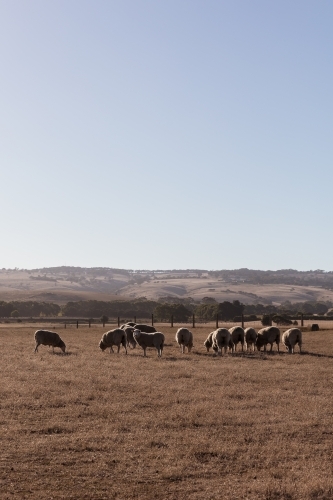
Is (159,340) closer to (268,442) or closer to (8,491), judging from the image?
(268,442)

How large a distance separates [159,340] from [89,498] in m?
20.5

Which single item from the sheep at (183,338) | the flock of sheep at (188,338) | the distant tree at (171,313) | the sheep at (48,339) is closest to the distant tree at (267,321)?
the distant tree at (171,313)

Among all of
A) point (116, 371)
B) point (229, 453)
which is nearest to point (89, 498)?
point (229, 453)

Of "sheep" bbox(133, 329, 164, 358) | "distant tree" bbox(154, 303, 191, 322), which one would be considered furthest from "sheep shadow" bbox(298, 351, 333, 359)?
"distant tree" bbox(154, 303, 191, 322)

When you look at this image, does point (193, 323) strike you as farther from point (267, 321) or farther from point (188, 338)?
point (188, 338)

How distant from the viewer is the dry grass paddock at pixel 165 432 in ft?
33.2

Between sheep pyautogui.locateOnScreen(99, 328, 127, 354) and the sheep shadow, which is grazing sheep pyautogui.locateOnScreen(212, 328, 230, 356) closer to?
the sheep shadow

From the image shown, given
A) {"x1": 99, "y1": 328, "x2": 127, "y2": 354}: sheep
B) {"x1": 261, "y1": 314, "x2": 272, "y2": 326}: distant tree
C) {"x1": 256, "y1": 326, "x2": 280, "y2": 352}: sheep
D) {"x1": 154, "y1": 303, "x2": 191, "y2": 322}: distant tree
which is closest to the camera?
{"x1": 99, "y1": 328, "x2": 127, "y2": 354}: sheep

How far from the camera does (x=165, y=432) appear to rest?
13.6 m

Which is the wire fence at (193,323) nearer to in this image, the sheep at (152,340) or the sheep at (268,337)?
the sheep at (268,337)

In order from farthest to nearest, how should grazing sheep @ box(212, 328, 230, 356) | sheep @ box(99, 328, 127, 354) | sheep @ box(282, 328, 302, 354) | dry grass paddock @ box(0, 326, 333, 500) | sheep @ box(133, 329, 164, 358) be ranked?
sheep @ box(99, 328, 127, 354)
sheep @ box(282, 328, 302, 354)
grazing sheep @ box(212, 328, 230, 356)
sheep @ box(133, 329, 164, 358)
dry grass paddock @ box(0, 326, 333, 500)

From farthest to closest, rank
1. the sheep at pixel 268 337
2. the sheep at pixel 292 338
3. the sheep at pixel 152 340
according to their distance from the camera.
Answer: the sheep at pixel 268 337 < the sheep at pixel 292 338 < the sheep at pixel 152 340

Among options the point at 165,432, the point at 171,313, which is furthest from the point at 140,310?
the point at 165,432

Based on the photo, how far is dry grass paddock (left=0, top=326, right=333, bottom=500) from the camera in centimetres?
1012
